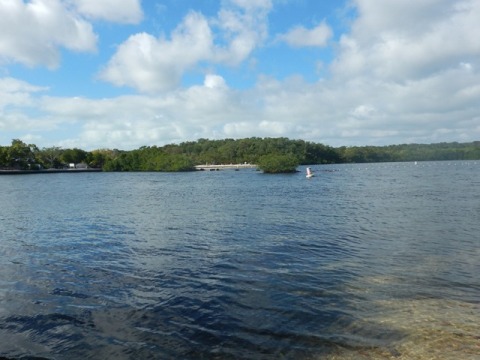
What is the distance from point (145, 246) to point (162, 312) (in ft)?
37.6

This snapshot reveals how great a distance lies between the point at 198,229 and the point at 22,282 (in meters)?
15.1

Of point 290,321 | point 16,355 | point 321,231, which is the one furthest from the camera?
A: point 321,231

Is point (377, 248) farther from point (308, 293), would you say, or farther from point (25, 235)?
point (25, 235)

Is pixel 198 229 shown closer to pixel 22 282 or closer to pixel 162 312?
pixel 22 282

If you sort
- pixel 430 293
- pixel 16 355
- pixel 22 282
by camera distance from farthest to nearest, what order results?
1. pixel 22 282
2. pixel 430 293
3. pixel 16 355

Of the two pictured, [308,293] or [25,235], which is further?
[25,235]

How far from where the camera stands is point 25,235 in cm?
2889

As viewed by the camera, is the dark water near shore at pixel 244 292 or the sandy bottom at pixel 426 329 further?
the dark water near shore at pixel 244 292

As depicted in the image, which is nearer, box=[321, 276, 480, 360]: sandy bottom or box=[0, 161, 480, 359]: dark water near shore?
box=[321, 276, 480, 360]: sandy bottom

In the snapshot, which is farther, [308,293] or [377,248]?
[377,248]

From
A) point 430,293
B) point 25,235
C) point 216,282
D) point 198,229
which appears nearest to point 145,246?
point 198,229

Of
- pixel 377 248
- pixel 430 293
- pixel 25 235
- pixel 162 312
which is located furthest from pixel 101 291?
pixel 25 235

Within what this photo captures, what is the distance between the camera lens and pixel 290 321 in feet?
39.7

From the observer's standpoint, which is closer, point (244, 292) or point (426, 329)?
point (426, 329)
